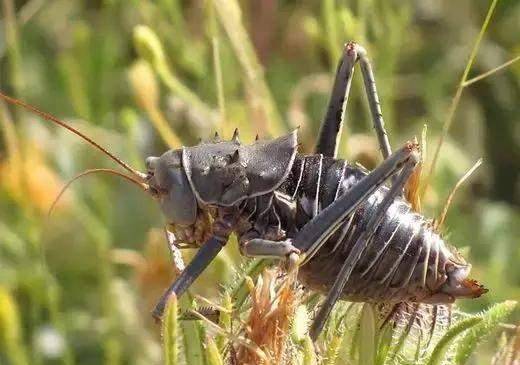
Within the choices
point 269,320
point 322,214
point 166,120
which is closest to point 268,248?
point 322,214

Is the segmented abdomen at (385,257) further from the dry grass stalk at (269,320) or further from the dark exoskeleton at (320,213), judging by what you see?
the dry grass stalk at (269,320)

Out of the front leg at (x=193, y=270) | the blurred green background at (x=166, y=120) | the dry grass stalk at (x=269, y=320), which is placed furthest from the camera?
the blurred green background at (x=166, y=120)

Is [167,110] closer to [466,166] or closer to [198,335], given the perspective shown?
[466,166]

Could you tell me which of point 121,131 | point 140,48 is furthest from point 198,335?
point 121,131

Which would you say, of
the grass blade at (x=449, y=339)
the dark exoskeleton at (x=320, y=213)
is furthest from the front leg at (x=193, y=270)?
the grass blade at (x=449, y=339)

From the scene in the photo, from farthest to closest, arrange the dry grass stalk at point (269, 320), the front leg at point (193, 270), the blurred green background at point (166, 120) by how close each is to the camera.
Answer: the blurred green background at point (166, 120) < the front leg at point (193, 270) < the dry grass stalk at point (269, 320)

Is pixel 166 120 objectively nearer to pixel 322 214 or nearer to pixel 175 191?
pixel 175 191

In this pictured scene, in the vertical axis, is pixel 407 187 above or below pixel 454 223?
below

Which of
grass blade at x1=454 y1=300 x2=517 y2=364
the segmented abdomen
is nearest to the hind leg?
the segmented abdomen
